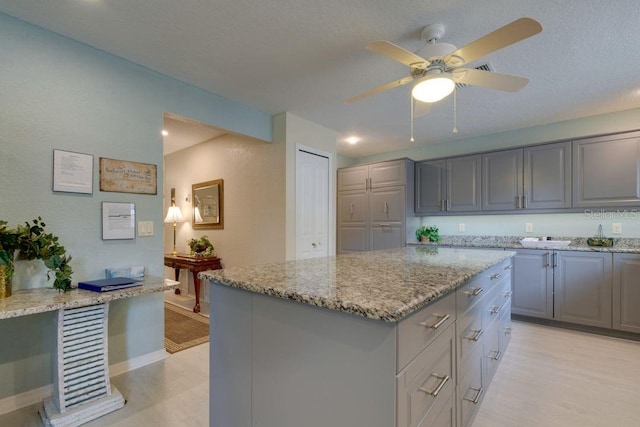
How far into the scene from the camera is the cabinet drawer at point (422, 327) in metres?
0.91

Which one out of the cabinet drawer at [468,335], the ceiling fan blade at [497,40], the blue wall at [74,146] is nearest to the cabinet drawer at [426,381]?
the cabinet drawer at [468,335]

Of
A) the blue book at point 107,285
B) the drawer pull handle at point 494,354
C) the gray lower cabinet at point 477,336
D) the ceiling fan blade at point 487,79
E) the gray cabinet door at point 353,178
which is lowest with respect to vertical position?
the drawer pull handle at point 494,354

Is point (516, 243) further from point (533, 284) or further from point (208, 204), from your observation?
point (208, 204)

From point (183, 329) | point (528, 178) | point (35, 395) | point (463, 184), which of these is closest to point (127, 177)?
point (35, 395)

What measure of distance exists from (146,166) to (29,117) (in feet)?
2.48

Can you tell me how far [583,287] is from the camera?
3.08m

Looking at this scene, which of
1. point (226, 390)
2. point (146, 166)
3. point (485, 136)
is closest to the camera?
point (226, 390)

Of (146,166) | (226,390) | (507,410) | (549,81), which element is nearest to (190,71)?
(146,166)

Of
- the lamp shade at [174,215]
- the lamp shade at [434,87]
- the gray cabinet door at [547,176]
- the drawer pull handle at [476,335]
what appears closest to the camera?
the drawer pull handle at [476,335]

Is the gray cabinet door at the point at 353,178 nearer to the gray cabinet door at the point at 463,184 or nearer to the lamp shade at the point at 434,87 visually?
the gray cabinet door at the point at 463,184

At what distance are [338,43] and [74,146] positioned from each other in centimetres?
207

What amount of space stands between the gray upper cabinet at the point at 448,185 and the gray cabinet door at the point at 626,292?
151 cm

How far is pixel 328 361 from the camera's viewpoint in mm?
1005

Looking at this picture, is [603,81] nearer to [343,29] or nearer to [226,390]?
[343,29]
